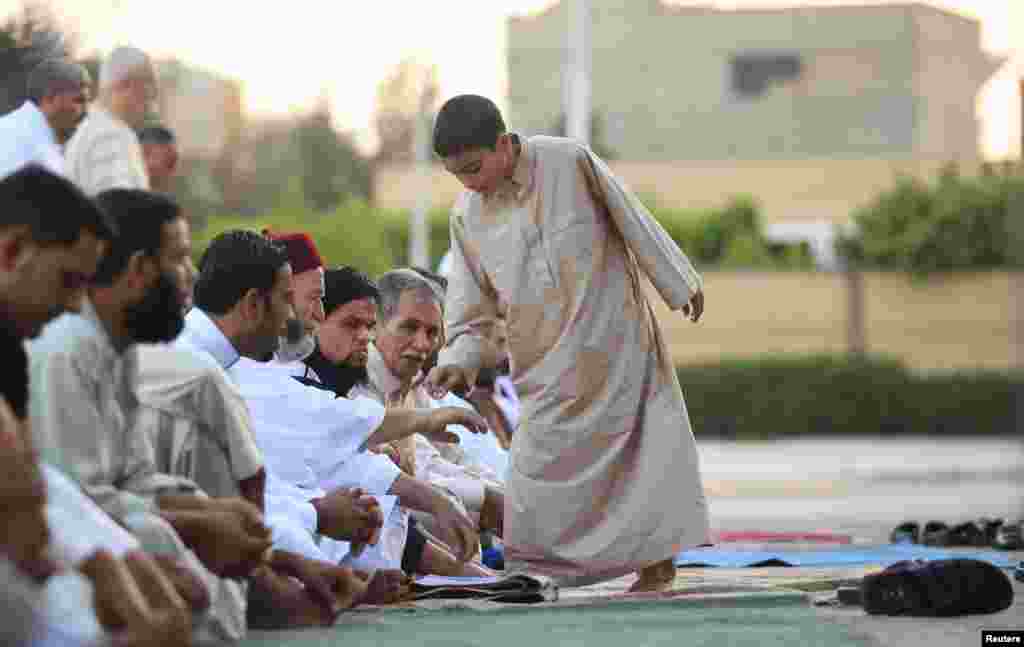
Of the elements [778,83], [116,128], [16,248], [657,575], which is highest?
[778,83]

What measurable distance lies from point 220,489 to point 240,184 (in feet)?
175

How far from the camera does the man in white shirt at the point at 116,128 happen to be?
931 centimetres

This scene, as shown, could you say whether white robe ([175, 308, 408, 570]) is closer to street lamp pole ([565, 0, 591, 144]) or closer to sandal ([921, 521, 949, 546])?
sandal ([921, 521, 949, 546])

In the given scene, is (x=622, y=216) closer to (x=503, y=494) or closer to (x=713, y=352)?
(x=503, y=494)

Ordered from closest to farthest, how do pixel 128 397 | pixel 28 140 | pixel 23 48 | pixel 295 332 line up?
pixel 128 397, pixel 295 332, pixel 28 140, pixel 23 48

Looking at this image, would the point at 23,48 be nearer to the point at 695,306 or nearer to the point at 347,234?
the point at 695,306

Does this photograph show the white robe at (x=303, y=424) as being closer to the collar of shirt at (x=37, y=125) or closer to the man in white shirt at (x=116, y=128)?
the man in white shirt at (x=116, y=128)

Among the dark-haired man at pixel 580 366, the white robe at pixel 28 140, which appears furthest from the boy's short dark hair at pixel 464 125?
the white robe at pixel 28 140

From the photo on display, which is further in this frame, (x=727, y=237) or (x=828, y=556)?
(x=727, y=237)

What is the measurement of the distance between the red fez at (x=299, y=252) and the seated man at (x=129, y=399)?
223cm

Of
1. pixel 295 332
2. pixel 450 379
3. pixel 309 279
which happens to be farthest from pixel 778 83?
pixel 309 279

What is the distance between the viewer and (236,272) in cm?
700

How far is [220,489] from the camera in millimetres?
6320

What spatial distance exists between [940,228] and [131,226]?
3512cm
